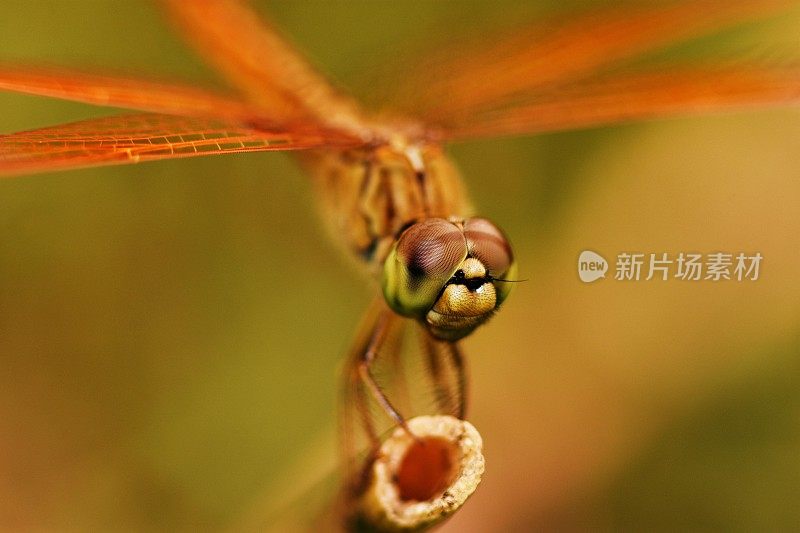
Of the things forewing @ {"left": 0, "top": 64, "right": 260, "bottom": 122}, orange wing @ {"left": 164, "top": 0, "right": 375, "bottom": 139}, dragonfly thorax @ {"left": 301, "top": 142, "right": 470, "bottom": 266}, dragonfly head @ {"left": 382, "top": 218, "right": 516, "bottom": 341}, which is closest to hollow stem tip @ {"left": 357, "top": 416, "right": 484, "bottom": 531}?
dragonfly head @ {"left": 382, "top": 218, "right": 516, "bottom": 341}

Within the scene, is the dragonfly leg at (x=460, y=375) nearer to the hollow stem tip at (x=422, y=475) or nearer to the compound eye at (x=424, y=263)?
the compound eye at (x=424, y=263)

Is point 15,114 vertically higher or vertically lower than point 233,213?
higher

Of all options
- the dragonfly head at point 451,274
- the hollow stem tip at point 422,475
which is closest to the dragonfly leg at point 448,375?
the dragonfly head at point 451,274

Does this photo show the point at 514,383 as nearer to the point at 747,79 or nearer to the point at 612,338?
the point at 612,338

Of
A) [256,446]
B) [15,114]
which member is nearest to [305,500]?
[256,446]

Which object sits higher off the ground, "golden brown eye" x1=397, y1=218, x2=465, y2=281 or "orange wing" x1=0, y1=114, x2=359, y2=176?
"orange wing" x1=0, y1=114, x2=359, y2=176

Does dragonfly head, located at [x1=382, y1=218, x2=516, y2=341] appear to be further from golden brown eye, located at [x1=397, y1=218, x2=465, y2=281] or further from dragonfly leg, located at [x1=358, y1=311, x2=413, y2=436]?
dragonfly leg, located at [x1=358, y1=311, x2=413, y2=436]
